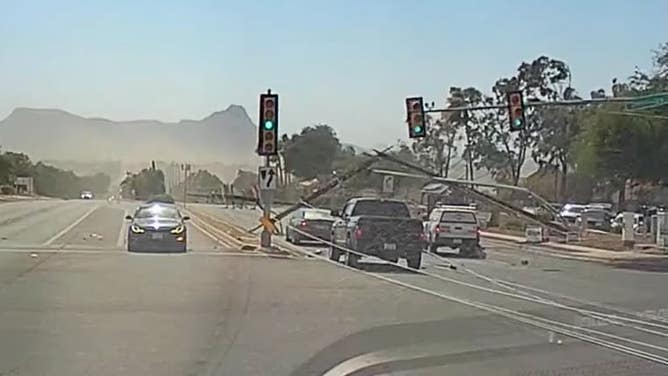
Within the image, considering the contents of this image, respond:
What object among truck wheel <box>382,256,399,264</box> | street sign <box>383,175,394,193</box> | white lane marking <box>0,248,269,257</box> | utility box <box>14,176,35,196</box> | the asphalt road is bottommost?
the asphalt road

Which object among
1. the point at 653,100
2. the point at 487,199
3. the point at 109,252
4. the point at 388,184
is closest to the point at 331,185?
the point at 388,184

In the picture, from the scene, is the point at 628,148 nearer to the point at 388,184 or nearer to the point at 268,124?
the point at 388,184

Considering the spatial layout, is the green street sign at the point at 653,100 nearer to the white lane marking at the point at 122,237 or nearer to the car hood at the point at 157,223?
the car hood at the point at 157,223

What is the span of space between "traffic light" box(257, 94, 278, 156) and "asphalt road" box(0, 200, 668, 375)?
3.15 m

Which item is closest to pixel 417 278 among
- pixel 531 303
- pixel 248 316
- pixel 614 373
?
pixel 531 303

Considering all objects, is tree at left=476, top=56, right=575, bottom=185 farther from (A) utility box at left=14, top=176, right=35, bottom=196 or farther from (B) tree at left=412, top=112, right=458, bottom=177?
(A) utility box at left=14, top=176, right=35, bottom=196

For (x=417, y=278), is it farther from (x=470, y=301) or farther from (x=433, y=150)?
(x=433, y=150)

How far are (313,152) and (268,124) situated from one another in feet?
73.6

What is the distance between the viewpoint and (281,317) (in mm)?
17391

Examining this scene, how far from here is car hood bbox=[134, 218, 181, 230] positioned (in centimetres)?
3513

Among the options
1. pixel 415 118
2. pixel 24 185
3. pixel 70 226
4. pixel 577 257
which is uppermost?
pixel 415 118

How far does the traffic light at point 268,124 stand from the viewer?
109ft

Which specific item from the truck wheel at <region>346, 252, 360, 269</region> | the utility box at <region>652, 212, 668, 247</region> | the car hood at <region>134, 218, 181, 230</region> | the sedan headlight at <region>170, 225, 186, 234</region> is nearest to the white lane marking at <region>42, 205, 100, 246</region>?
the car hood at <region>134, 218, 181, 230</region>

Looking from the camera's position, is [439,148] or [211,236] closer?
[211,236]
